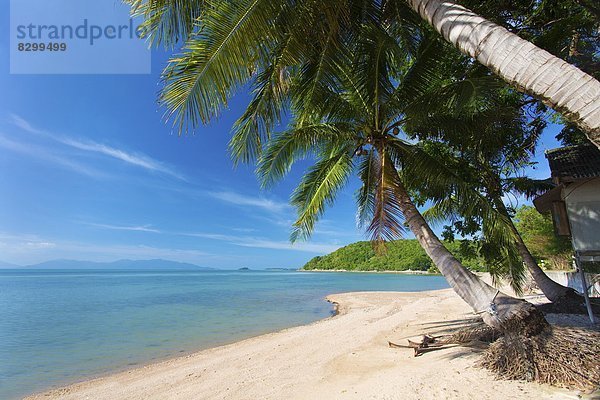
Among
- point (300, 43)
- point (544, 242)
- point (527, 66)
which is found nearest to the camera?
point (527, 66)

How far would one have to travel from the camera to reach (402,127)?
741 cm

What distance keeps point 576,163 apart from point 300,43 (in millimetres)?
5744

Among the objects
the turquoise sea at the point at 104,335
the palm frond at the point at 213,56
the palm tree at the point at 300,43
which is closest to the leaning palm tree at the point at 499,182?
the palm tree at the point at 300,43

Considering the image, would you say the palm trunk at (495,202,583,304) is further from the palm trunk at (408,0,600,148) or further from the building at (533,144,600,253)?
the palm trunk at (408,0,600,148)

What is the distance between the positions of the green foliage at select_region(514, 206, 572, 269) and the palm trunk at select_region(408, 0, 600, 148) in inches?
887

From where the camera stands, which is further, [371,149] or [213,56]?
[371,149]

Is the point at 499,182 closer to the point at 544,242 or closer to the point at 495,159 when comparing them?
the point at 495,159

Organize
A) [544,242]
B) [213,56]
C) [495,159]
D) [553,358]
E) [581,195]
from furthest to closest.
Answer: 1. [544,242]
2. [495,159]
3. [581,195]
4. [553,358]
5. [213,56]

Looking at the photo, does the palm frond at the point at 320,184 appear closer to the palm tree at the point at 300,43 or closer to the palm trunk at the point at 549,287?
the palm tree at the point at 300,43

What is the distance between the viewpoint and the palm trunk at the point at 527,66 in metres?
2.50

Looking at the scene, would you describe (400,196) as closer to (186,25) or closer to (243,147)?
(243,147)

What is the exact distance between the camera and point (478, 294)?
507 centimetres

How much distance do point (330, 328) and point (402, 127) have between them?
7949 mm

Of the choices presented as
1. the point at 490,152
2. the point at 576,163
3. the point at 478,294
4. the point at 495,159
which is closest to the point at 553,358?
the point at 478,294
